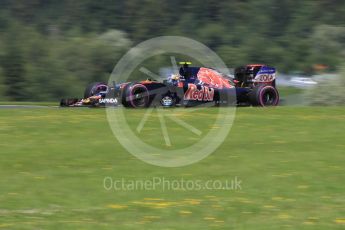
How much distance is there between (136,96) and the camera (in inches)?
998

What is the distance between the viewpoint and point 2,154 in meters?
15.3

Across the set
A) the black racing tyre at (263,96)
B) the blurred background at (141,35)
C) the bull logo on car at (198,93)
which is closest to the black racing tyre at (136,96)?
the bull logo on car at (198,93)

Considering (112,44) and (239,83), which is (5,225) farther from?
(112,44)

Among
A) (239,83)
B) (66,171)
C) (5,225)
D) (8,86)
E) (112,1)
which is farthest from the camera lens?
(112,1)

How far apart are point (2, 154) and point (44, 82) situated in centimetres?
4672

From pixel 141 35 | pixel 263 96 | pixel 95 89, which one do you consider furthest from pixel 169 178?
pixel 141 35

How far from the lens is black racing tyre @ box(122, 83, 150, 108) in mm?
25297

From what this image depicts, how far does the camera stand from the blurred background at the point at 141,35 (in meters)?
62.1

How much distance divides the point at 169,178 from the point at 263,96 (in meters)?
14.3

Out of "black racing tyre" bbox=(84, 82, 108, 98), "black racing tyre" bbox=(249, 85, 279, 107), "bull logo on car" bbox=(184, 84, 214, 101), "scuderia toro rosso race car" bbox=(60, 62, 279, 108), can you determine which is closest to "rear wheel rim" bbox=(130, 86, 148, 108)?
"scuderia toro rosso race car" bbox=(60, 62, 279, 108)

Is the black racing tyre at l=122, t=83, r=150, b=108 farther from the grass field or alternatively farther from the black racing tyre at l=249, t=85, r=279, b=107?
the grass field

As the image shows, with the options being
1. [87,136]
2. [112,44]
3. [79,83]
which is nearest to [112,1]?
[112,44]

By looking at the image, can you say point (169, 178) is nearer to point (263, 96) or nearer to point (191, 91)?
point (191, 91)

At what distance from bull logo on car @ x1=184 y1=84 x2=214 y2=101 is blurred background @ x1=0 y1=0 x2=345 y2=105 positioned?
3119 cm
